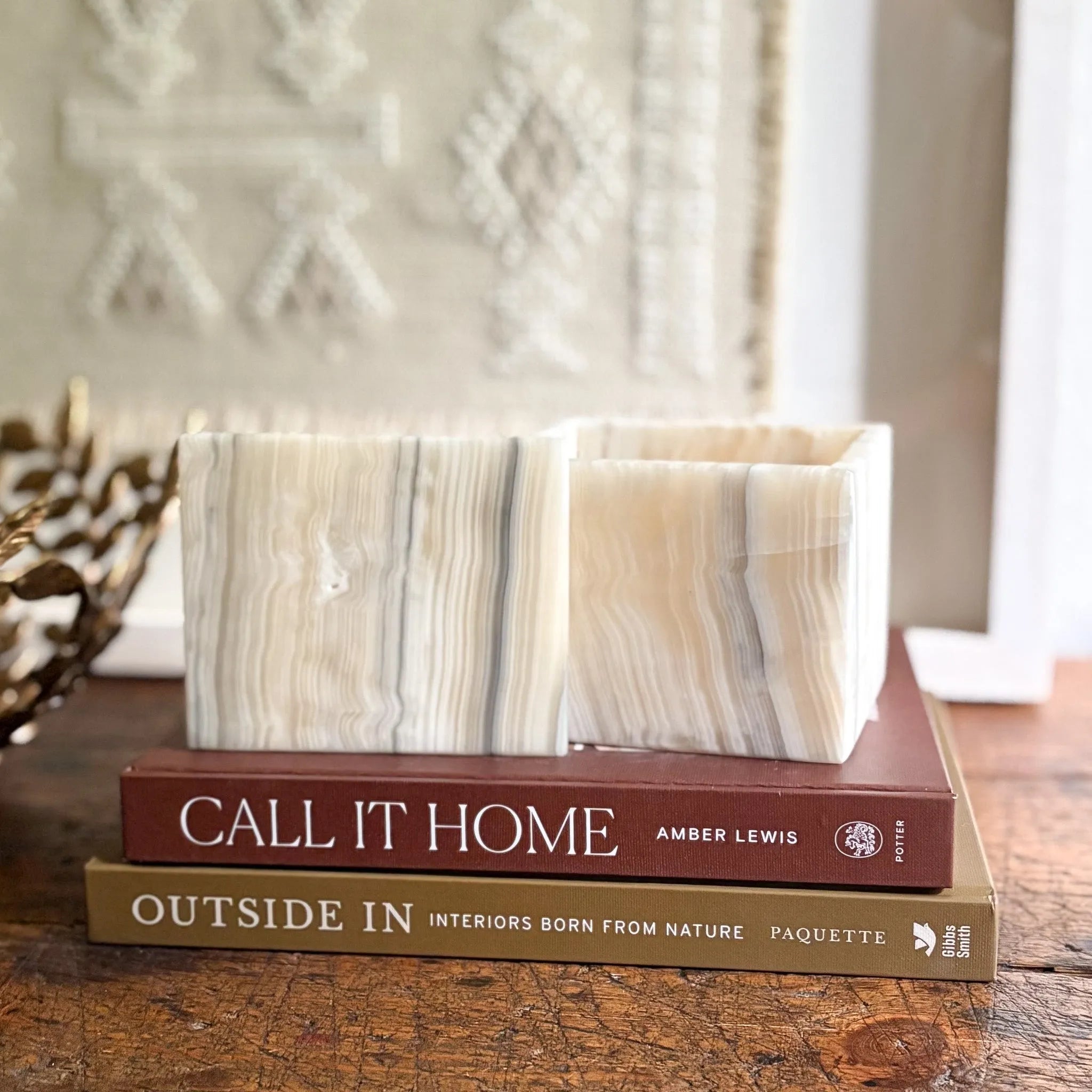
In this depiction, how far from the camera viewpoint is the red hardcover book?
42 centimetres

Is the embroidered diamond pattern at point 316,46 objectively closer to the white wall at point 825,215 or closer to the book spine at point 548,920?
the white wall at point 825,215

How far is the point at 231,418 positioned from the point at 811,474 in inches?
18.5

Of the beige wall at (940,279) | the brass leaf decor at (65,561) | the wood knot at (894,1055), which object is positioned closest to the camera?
the wood knot at (894,1055)

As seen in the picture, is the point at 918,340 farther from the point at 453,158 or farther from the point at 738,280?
the point at 453,158

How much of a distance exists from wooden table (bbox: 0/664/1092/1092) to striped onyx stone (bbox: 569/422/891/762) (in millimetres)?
94

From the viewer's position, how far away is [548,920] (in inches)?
17.2

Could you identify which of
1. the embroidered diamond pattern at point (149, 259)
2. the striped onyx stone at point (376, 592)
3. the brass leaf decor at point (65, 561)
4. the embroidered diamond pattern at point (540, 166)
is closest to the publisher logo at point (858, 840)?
the striped onyx stone at point (376, 592)

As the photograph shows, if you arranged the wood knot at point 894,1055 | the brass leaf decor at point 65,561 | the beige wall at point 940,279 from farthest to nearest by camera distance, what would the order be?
1. the beige wall at point 940,279
2. the brass leaf decor at point 65,561
3. the wood knot at point 894,1055

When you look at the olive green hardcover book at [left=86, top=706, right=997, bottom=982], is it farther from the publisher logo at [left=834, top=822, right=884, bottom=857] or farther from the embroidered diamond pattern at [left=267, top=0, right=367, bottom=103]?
the embroidered diamond pattern at [left=267, top=0, right=367, bottom=103]

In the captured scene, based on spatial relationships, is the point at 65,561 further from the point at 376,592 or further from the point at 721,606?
the point at 721,606

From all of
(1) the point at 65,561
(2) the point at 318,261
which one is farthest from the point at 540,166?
(1) the point at 65,561

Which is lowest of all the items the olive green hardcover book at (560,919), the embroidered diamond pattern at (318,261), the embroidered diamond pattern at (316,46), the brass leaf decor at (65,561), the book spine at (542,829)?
the olive green hardcover book at (560,919)

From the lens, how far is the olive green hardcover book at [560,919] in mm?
420

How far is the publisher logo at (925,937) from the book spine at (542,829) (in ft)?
0.05
